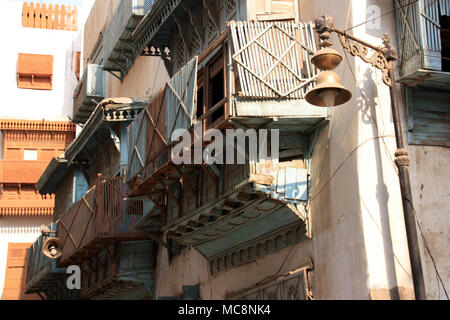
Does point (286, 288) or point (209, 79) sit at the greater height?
point (209, 79)

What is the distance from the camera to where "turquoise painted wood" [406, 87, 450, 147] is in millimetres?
11773

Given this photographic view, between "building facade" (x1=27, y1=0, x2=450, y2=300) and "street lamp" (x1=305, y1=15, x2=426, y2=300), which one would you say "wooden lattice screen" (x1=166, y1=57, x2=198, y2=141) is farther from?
"street lamp" (x1=305, y1=15, x2=426, y2=300)

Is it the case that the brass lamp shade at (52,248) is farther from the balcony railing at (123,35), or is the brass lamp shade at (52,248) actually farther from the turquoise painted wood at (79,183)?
the balcony railing at (123,35)

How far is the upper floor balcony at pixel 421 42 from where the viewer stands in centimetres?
1137

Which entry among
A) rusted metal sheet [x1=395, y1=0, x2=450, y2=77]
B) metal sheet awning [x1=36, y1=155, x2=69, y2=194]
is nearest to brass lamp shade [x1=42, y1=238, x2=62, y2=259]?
metal sheet awning [x1=36, y1=155, x2=69, y2=194]

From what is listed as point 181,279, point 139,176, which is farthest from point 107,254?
point 139,176

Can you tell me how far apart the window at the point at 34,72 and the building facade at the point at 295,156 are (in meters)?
23.4

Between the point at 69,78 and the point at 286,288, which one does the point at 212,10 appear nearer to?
the point at 286,288

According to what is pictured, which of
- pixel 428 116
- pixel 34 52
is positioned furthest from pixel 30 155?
pixel 428 116

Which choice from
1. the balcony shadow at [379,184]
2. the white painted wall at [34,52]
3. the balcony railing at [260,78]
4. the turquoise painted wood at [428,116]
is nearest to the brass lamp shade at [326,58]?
the balcony shadow at [379,184]

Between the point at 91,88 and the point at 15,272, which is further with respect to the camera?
the point at 15,272

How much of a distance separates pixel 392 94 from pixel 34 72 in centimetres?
3138

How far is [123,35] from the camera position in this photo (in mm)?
22453

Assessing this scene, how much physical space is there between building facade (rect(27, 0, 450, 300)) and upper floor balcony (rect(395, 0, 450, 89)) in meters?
0.02
